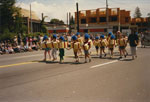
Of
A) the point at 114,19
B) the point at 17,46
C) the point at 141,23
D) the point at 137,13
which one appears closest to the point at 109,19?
the point at 114,19

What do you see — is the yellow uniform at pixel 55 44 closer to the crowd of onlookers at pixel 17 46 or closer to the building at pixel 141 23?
the crowd of onlookers at pixel 17 46

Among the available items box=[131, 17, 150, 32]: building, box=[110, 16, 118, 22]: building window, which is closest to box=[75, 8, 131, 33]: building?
box=[110, 16, 118, 22]: building window

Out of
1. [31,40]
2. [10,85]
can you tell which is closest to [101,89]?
[10,85]

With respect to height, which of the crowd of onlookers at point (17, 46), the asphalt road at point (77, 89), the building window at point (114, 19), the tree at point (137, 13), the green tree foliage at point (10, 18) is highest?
the tree at point (137, 13)

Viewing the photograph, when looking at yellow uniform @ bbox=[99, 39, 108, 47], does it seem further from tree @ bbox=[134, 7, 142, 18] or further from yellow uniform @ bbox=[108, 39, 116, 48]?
tree @ bbox=[134, 7, 142, 18]

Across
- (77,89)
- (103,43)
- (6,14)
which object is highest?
(6,14)

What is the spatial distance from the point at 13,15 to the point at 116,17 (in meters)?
39.9

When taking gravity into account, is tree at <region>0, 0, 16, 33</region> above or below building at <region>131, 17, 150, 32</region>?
below

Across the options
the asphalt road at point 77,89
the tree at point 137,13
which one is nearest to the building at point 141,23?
the tree at point 137,13

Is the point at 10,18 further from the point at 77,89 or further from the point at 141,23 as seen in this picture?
the point at 141,23

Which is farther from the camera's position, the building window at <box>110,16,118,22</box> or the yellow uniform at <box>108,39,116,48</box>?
the building window at <box>110,16,118,22</box>

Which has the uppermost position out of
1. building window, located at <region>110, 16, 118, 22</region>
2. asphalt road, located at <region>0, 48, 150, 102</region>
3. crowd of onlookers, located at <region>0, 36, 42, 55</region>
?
building window, located at <region>110, 16, 118, 22</region>

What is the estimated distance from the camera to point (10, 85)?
6941mm

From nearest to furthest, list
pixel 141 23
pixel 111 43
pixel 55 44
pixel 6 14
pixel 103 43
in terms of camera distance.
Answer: pixel 55 44 → pixel 111 43 → pixel 103 43 → pixel 6 14 → pixel 141 23
